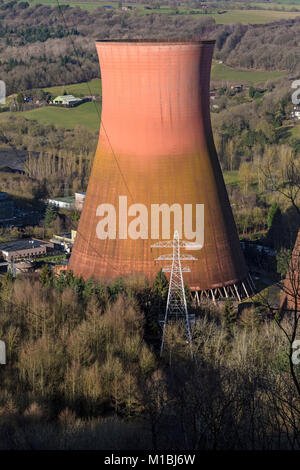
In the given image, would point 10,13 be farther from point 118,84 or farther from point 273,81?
point 118,84

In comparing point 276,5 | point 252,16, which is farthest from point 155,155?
point 276,5

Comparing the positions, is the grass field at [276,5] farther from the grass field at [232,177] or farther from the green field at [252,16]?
the grass field at [232,177]

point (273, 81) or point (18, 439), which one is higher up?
point (273, 81)

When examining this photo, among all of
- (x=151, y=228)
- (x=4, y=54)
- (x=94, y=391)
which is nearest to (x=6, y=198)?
(x=151, y=228)

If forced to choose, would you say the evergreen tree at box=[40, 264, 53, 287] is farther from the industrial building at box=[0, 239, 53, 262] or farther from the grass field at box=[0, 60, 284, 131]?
the grass field at box=[0, 60, 284, 131]

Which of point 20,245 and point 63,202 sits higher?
point 63,202

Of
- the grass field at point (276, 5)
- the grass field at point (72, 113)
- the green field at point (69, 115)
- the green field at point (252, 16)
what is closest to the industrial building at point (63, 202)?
the grass field at point (72, 113)

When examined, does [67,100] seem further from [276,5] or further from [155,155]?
[276,5]
